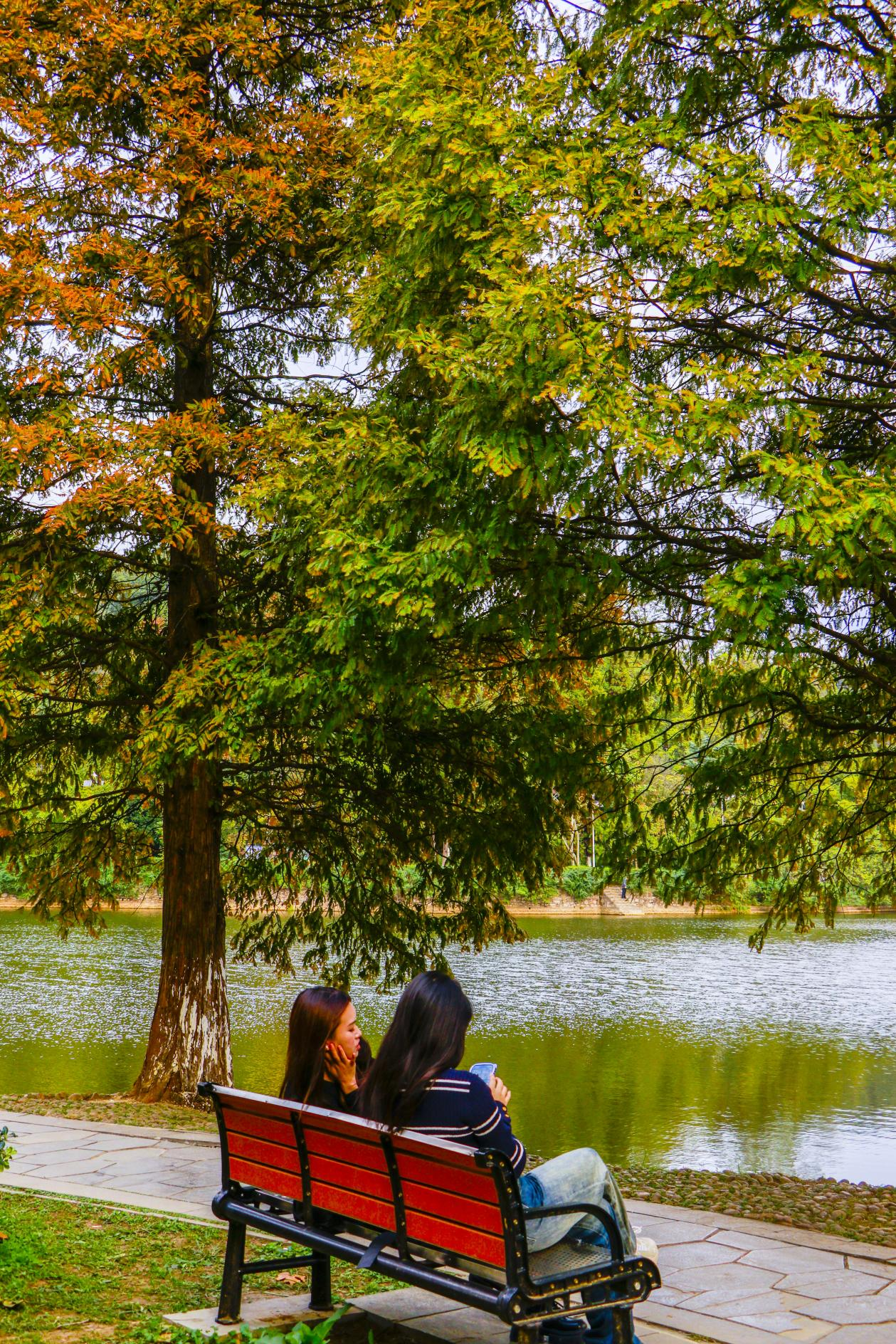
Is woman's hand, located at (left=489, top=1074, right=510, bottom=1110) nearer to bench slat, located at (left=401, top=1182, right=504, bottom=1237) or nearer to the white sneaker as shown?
bench slat, located at (left=401, top=1182, right=504, bottom=1237)

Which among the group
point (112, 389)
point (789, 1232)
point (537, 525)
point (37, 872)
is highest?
point (112, 389)

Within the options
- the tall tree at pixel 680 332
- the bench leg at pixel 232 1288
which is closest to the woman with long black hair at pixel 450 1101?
the bench leg at pixel 232 1288

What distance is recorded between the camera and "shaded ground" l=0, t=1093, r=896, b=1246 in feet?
19.8

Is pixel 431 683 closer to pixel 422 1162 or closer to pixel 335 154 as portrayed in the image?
pixel 335 154

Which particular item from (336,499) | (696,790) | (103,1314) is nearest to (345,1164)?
(103,1314)

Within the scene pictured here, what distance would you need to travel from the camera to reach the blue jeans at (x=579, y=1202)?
134 inches

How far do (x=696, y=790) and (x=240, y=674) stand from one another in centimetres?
287

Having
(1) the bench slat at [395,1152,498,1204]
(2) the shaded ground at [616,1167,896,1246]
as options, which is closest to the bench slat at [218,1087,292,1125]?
(1) the bench slat at [395,1152,498,1204]

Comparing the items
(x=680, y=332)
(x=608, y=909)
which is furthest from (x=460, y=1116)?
(x=608, y=909)

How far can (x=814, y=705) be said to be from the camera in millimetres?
7656

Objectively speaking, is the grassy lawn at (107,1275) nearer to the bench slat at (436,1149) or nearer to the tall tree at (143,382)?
the bench slat at (436,1149)

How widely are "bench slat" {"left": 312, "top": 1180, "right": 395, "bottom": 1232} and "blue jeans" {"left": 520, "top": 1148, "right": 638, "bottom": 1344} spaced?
0.42 meters

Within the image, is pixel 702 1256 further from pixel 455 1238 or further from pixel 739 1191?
pixel 739 1191

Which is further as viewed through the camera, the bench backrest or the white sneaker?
the white sneaker
